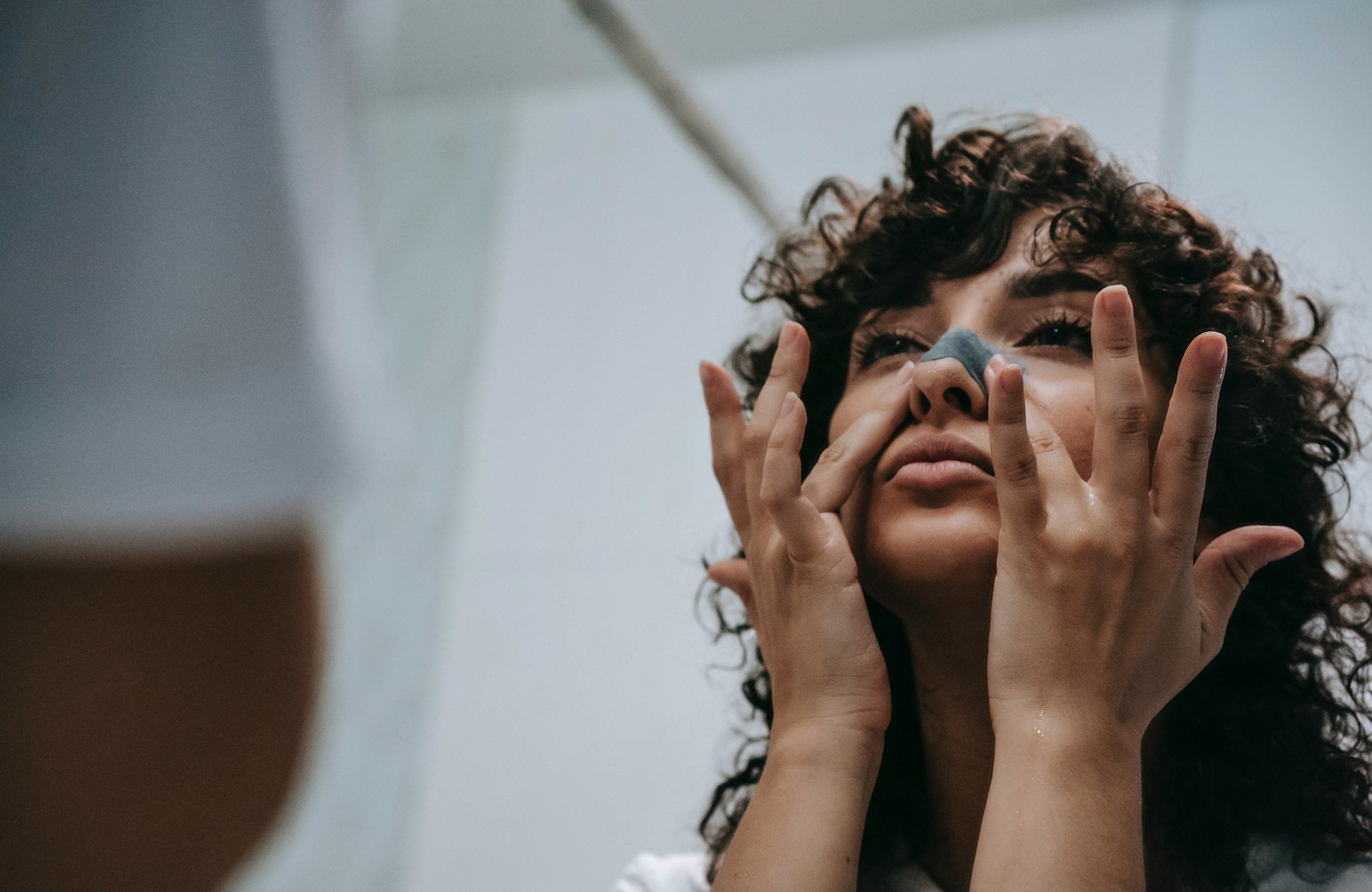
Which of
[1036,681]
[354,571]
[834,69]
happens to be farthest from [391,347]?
[1036,681]

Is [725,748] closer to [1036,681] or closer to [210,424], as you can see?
[1036,681]

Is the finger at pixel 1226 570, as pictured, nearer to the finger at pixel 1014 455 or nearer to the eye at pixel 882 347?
the finger at pixel 1014 455

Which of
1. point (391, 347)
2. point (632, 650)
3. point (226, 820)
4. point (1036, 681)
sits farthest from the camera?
point (391, 347)

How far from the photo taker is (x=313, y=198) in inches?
12.4

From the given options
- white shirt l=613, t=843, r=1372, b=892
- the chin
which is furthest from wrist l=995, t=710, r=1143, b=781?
white shirt l=613, t=843, r=1372, b=892

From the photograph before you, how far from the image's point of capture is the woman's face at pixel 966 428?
60cm

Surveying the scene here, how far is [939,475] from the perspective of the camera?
0.61 meters

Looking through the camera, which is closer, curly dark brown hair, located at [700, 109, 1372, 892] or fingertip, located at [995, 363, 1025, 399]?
fingertip, located at [995, 363, 1025, 399]

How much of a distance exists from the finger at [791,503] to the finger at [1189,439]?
0.19 m

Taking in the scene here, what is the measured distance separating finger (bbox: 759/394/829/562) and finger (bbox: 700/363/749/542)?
7 centimetres

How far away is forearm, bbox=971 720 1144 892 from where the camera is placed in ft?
1.53

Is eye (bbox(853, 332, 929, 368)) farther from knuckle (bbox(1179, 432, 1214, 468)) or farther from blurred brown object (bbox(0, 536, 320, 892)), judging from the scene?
blurred brown object (bbox(0, 536, 320, 892))

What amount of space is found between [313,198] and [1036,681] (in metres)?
0.40

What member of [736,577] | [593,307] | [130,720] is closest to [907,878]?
[736,577]
